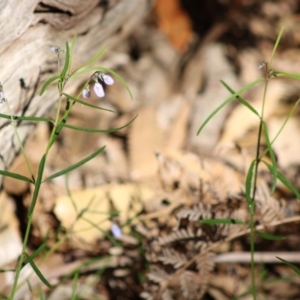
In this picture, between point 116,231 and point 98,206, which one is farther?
point 98,206

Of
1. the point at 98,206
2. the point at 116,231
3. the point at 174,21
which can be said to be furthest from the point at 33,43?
the point at 174,21

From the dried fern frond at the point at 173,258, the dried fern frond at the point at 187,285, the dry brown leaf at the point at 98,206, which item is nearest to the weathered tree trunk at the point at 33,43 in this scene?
the dry brown leaf at the point at 98,206

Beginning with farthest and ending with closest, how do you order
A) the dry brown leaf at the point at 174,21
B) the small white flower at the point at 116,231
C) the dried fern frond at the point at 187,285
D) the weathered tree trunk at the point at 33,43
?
the dry brown leaf at the point at 174,21
the small white flower at the point at 116,231
the dried fern frond at the point at 187,285
the weathered tree trunk at the point at 33,43

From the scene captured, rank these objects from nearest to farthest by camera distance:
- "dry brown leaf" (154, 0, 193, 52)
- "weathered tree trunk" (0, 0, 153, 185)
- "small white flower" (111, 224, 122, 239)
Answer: "weathered tree trunk" (0, 0, 153, 185) → "small white flower" (111, 224, 122, 239) → "dry brown leaf" (154, 0, 193, 52)

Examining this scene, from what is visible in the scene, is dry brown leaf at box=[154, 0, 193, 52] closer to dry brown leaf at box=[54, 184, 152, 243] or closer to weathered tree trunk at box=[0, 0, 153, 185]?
dry brown leaf at box=[54, 184, 152, 243]

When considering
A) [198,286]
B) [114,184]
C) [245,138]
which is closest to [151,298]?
[198,286]

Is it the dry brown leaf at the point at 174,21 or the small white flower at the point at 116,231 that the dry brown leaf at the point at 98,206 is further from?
the dry brown leaf at the point at 174,21

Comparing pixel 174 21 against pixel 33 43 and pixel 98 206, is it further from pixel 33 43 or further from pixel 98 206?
pixel 33 43

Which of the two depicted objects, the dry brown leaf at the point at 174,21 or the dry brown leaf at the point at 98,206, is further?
the dry brown leaf at the point at 174,21

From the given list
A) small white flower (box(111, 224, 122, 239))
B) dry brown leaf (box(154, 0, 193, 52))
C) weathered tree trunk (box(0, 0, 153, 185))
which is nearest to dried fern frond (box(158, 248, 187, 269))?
small white flower (box(111, 224, 122, 239))
